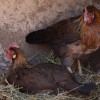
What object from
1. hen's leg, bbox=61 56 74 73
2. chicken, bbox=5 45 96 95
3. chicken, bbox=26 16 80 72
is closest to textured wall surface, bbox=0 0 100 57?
chicken, bbox=26 16 80 72

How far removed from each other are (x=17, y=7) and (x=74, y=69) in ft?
4.24

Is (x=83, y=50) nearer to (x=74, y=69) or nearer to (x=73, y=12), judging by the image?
(x=74, y=69)

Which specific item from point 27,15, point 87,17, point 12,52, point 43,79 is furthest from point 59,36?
point 43,79

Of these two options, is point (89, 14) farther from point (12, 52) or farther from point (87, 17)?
point (12, 52)

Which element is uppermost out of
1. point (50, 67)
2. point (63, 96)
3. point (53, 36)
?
point (53, 36)

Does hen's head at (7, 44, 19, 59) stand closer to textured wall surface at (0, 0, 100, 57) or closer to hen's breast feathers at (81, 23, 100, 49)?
textured wall surface at (0, 0, 100, 57)

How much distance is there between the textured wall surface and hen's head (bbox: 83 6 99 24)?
0.65 meters

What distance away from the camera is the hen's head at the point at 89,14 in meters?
6.05

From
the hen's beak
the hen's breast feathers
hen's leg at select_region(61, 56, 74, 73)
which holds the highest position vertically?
the hen's beak

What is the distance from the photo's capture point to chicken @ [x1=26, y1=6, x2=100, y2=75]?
6.12 m

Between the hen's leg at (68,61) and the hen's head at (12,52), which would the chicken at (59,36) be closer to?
the hen's leg at (68,61)

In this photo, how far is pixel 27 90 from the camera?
5320 millimetres

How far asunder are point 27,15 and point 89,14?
101 cm

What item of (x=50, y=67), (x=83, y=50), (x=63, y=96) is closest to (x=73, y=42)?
(x=83, y=50)
